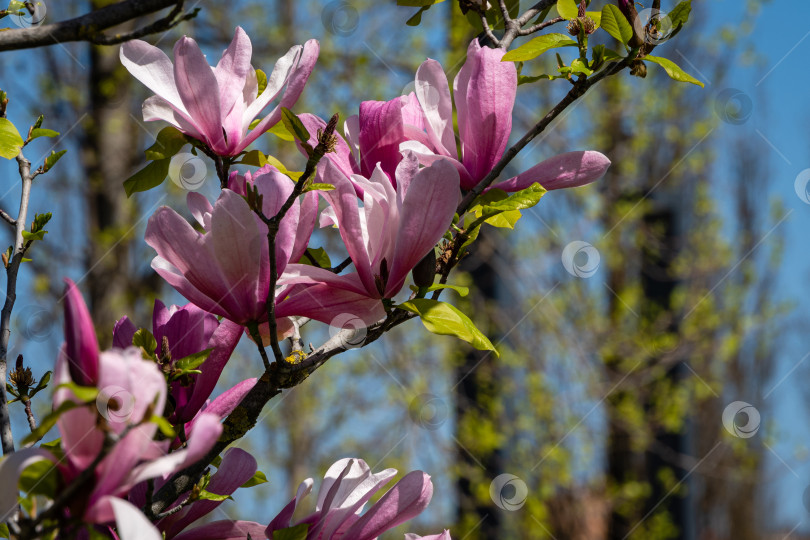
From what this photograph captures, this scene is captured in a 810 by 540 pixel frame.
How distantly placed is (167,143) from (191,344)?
0.73 ft

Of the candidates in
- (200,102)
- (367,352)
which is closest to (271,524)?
(200,102)

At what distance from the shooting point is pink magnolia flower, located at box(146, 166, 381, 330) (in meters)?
0.68

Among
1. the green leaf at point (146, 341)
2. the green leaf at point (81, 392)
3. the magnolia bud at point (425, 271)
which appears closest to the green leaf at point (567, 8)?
the magnolia bud at point (425, 271)

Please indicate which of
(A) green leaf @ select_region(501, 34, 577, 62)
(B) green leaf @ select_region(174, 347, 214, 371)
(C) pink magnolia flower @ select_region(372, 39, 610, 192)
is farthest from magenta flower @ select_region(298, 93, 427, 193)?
(B) green leaf @ select_region(174, 347, 214, 371)

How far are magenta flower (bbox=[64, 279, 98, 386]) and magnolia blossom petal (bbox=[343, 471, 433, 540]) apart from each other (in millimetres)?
310

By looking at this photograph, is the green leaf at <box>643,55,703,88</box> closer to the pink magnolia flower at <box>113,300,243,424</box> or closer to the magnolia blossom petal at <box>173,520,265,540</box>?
the pink magnolia flower at <box>113,300,243,424</box>

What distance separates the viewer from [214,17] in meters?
5.06

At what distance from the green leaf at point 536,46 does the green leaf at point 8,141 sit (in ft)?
1.60

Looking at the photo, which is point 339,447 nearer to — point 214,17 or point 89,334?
point 214,17

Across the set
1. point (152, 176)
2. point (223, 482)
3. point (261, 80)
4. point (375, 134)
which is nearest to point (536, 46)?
point (375, 134)

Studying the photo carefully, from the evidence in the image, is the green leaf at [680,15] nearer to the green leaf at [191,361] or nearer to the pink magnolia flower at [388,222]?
the pink magnolia flower at [388,222]

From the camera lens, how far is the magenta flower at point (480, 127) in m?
0.80

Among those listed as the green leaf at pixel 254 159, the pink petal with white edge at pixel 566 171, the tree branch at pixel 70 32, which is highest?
the tree branch at pixel 70 32

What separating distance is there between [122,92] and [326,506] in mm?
4383
